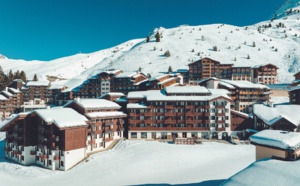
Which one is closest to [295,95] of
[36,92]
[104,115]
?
[104,115]

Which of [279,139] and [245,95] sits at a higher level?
[245,95]

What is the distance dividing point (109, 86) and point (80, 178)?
195ft

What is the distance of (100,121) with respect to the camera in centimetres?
5375

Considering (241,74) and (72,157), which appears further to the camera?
(241,74)

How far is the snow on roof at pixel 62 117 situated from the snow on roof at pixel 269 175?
32.6m

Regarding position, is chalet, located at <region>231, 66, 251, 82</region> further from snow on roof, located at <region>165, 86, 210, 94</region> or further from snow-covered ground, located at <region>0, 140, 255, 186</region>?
snow-covered ground, located at <region>0, 140, 255, 186</region>

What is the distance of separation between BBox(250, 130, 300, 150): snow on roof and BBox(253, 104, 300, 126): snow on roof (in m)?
32.8

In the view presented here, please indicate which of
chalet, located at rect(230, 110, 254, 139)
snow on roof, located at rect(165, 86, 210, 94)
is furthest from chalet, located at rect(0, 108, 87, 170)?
chalet, located at rect(230, 110, 254, 139)

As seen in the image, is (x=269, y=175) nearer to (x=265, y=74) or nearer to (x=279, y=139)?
(x=279, y=139)

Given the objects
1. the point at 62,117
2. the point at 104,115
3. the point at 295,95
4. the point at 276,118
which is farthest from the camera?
the point at 295,95

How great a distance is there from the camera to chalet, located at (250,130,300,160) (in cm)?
2039

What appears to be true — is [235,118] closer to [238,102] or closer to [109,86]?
[238,102]

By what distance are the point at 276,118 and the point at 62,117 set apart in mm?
44037

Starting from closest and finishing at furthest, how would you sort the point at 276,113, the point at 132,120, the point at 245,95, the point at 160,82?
the point at 276,113, the point at 132,120, the point at 245,95, the point at 160,82
